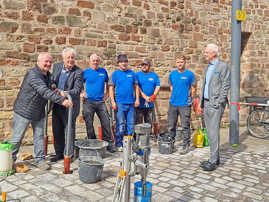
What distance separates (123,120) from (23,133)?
192 centimetres

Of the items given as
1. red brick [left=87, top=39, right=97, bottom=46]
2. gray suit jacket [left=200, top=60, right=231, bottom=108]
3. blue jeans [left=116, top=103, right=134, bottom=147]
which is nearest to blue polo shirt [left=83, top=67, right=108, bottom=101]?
blue jeans [left=116, top=103, right=134, bottom=147]

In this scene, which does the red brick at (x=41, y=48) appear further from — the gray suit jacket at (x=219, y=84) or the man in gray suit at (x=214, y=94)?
the gray suit jacket at (x=219, y=84)

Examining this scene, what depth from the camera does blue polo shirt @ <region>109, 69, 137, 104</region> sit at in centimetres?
585

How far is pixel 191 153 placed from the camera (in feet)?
19.4

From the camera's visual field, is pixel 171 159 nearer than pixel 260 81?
Yes

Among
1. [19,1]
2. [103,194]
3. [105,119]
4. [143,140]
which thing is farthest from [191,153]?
[19,1]

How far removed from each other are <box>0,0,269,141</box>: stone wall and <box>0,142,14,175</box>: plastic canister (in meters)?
1.78

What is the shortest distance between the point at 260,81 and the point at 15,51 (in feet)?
25.3

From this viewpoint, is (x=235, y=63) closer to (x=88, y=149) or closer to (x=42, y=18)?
(x=88, y=149)

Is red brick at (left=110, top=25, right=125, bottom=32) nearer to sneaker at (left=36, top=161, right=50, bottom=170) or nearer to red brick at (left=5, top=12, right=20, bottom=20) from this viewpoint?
red brick at (left=5, top=12, right=20, bottom=20)

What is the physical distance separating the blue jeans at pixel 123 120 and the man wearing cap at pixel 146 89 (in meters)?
0.46

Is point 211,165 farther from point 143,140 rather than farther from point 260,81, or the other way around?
point 260,81

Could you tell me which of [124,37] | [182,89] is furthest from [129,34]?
[182,89]

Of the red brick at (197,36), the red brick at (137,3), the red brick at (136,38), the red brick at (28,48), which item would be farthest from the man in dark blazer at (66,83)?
the red brick at (197,36)
